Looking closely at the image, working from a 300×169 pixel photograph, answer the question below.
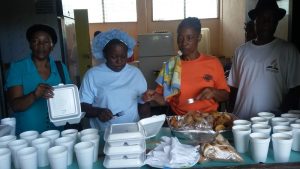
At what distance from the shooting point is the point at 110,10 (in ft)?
31.8

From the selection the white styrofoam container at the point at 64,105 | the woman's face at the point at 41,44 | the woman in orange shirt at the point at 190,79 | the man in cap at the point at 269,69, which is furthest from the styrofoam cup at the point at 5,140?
the man in cap at the point at 269,69

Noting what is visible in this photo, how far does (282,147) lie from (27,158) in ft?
3.96

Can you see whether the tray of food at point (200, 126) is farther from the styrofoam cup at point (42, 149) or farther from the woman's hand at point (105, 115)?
the styrofoam cup at point (42, 149)

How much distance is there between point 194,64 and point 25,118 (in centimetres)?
130

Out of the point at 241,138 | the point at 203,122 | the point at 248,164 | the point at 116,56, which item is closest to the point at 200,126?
the point at 203,122

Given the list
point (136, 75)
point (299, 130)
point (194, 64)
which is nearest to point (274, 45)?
point (194, 64)

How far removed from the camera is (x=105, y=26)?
31.6ft

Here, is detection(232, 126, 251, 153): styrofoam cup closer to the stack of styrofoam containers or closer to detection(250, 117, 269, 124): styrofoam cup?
detection(250, 117, 269, 124): styrofoam cup

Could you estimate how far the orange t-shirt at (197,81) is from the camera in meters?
2.04

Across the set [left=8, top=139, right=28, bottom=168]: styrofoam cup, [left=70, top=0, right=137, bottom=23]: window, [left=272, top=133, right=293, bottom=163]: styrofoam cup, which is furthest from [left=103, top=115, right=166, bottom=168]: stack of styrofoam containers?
[left=70, top=0, right=137, bottom=23]: window

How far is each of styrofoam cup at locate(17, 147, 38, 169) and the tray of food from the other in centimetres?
78

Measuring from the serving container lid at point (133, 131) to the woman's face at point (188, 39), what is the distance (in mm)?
622

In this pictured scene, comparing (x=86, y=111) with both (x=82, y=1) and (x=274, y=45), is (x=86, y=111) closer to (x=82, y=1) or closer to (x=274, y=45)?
(x=274, y=45)

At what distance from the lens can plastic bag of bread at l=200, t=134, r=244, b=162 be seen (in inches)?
53.1
